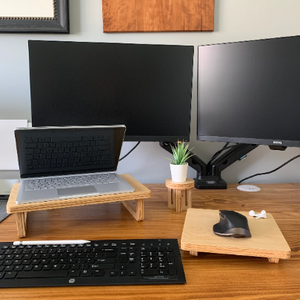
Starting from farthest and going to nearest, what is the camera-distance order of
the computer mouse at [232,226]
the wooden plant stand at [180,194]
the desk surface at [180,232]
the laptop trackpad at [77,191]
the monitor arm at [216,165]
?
1. the monitor arm at [216,165]
2. the wooden plant stand at [180,194]
3. the laptop trackpad at [77,191]
4. the computer mouse at [232,226]
5. the desk surface at [180,232]

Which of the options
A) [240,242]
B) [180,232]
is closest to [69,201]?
[180,232]

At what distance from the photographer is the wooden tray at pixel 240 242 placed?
0.54m

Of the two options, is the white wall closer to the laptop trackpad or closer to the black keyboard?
the laptop trackpad

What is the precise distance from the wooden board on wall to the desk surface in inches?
23.8

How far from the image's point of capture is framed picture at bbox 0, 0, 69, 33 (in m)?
1.06

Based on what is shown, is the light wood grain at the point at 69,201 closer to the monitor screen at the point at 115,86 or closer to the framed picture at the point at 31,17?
the monitor screen at the point at 115,86

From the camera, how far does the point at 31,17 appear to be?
1.07m

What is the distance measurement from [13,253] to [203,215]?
1.39 ft

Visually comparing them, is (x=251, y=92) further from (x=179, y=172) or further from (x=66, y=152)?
(x=66, y=152)

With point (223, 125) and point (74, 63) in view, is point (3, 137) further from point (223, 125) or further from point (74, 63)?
point (223, 125)

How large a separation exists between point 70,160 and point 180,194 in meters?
0.32

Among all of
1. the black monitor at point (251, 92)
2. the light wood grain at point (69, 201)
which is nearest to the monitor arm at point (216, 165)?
the black monitor at point (251, 92)

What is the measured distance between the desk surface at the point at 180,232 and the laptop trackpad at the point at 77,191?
9cm

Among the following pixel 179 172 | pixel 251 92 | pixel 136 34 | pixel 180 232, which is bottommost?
pixel 180 232
